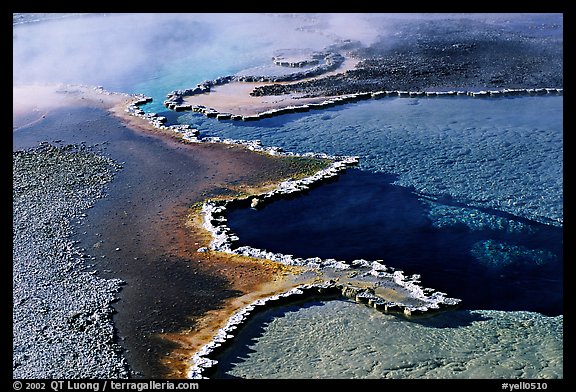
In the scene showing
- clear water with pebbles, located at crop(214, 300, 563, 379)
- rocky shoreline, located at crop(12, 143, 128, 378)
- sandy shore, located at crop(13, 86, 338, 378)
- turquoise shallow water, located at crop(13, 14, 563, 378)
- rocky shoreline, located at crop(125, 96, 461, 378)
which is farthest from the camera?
sandy shore, located at crop(13, 86, 338, 378)

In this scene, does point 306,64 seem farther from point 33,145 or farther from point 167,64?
point 33,145

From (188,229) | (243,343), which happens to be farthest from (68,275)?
(243,343)

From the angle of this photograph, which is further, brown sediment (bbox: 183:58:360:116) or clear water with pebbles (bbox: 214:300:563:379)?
brown sediment (bbox: 183:58:360:116)

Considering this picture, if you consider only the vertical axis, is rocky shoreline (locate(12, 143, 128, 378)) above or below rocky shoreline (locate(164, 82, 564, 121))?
below

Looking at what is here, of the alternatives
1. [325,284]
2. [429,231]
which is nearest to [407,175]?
[429,231]

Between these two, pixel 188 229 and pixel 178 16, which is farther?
pixel 178 16

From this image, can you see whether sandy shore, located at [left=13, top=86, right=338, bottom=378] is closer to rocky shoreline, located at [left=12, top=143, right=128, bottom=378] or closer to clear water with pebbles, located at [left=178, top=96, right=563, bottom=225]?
rocky shoreline, located at [left=12, top=143, right=128, bottom=378]

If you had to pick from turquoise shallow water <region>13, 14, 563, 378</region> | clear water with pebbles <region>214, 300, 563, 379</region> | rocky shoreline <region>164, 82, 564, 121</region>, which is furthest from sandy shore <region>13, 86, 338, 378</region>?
rocky shoreline <region>164, 82, 564, 121</region>
